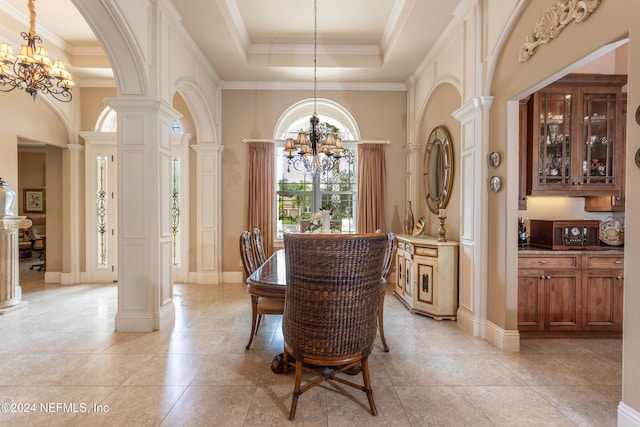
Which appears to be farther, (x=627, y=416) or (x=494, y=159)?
(x=494, y=159)

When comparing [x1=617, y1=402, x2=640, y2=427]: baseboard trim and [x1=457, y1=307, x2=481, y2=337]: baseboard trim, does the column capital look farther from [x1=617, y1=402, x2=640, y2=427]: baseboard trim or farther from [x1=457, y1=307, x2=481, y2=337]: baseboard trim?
[x1=617, y1=402, x2=640, y2=427]: baseboard trim

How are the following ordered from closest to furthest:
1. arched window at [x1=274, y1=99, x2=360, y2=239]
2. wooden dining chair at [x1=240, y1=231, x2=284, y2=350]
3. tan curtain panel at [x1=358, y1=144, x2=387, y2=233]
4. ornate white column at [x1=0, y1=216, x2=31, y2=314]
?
wooden dining chair at [x1=240, y1=231, x2=284, y2=350] < ornate white column at [x1=0, y1=216, x2=31, y2=314] < tan curtain panel at [x1=358, y1=144, x2=387, y2=233] < arched window at [x1=274, y1=99, x2=360, y2=239]

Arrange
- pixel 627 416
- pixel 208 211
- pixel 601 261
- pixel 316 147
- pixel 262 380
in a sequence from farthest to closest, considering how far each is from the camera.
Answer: pixel 208 211
pixel 316 147
pixel 601 261
pixel 262 380
pixel 627 416

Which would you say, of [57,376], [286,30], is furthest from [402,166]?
[57,376]

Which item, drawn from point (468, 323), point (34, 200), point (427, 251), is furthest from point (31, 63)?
point (34, 200)

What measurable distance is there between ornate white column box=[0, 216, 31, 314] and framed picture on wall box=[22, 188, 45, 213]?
5.73 m

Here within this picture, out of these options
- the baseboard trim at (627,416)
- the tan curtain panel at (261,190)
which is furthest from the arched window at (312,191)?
the baseboard trim at (627,416)

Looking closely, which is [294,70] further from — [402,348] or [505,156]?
[402,348]

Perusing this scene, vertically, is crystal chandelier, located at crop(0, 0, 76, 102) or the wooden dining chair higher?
crystal chandelier, located at crop(0, 0, 76, 102)

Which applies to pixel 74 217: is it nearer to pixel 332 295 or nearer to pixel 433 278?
pixel 332 295

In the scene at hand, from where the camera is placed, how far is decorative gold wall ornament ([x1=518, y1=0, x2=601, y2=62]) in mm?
1981

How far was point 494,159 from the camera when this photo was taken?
300 centimetres

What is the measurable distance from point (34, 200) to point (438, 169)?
419 inches

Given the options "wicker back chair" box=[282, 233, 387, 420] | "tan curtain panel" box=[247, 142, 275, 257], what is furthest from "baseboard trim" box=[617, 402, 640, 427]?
"tan curtain panel" box=[247, 142, 275, 257]
